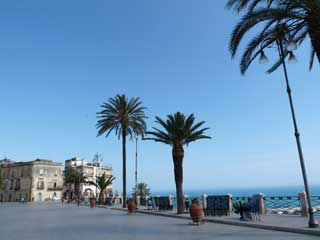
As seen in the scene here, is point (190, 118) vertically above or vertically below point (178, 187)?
above

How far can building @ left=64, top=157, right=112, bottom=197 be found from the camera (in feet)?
301

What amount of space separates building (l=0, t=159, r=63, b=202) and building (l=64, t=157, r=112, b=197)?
16.6 ft

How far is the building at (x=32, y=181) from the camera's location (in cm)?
8306

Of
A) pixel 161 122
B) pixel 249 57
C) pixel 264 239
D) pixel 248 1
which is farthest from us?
pixel 161 122

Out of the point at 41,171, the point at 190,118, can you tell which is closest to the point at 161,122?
the point at 190,118

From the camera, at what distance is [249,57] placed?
1508cm

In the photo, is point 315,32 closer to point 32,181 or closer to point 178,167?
point 178,167

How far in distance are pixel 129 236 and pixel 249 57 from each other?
32.7ft

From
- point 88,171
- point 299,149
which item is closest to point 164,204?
point 299,149

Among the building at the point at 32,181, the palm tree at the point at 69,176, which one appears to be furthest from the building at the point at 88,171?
the building at the point at 32,181

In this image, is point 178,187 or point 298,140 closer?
point 298,140

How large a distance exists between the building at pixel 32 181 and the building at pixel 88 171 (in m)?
5.05

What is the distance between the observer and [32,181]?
8244cm

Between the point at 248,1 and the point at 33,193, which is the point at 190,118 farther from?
the point at 33,193
